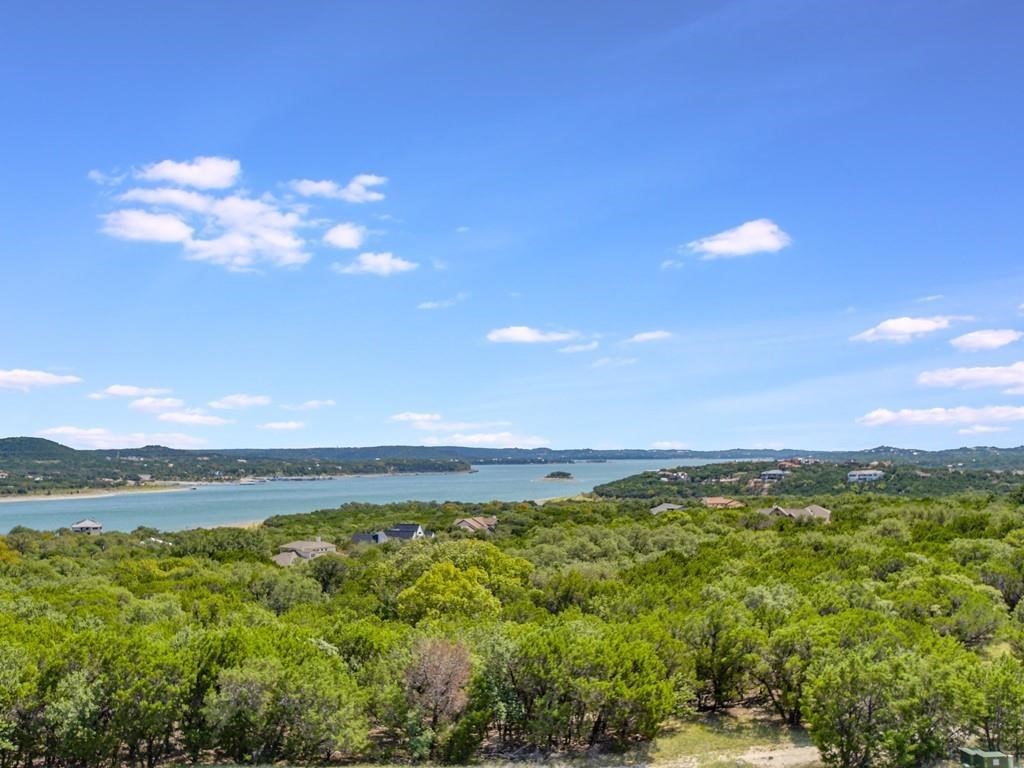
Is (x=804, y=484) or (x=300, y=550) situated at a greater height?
(x=804, y=484)

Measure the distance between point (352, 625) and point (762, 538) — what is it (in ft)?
120

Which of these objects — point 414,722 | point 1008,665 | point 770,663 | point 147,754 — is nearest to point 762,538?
point 770,663

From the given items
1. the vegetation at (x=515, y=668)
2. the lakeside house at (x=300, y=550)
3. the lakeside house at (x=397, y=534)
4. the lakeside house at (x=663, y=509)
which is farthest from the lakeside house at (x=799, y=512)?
the lakeside house at (x=300, y=550)

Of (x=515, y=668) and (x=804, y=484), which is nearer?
(x=515, y=668)

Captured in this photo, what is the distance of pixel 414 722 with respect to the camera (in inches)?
845

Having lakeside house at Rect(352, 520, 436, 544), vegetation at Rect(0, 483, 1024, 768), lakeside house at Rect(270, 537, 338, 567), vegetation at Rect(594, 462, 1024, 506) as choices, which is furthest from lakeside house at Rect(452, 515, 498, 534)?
vegetation at Rect(594, 462, 1024, 506)

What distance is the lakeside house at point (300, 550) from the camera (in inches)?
2658

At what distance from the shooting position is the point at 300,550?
2854 inches

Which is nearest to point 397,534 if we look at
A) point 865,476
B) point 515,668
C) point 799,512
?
point 799,512

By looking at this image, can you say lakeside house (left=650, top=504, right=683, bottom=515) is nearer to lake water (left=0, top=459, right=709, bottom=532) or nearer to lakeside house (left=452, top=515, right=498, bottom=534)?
lakeside house (left=452, top=515, right=498, bottom=534)

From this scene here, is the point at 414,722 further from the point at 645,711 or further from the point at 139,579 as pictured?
the point at 139,579

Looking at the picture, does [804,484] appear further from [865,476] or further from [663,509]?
[663,509]

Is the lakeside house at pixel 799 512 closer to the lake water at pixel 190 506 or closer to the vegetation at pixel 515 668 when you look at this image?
the vegetation at pixel 515 668

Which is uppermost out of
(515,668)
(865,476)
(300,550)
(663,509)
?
(515,668)
